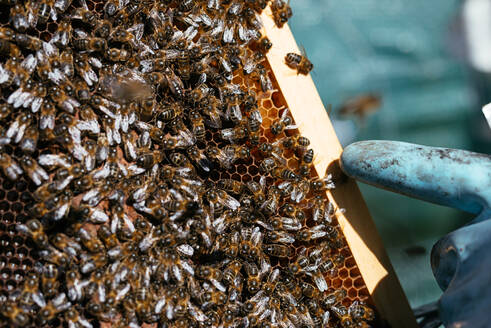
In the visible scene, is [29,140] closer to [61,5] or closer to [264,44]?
[61,5]

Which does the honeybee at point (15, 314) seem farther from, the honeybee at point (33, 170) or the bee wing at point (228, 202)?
the bee wing at point (228, 202)

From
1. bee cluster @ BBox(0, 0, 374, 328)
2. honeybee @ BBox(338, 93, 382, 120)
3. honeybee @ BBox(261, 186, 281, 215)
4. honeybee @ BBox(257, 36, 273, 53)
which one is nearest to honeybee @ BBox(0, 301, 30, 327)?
bee cluster @ BBox(0, 0, 374, 328)

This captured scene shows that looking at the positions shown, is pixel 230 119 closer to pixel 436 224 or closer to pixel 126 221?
pixel 126 221

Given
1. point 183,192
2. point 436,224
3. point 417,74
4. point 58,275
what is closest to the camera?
point 58,275

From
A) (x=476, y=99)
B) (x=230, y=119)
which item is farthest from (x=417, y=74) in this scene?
(x=230, y=119)

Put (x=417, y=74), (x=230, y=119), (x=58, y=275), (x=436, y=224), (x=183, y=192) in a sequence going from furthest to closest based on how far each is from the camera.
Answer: (x=417, y=74) < (x=436, y=224) < (x=230, y=119) < (x=183, y=192) < (x=58, y=275)

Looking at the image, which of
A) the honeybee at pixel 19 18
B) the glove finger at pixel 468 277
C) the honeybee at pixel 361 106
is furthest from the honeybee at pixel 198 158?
the honeybee at pixel 361 106
